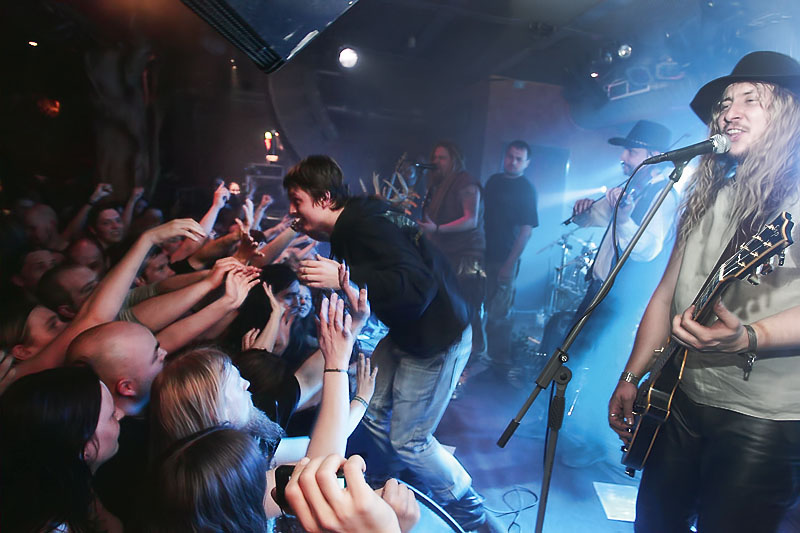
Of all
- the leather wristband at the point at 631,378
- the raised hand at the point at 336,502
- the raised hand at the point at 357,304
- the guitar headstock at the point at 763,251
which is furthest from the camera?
the raised hand at the point at 357,304

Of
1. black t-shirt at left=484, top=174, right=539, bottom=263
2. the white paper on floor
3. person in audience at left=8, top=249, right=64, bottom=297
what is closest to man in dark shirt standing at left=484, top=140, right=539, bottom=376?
black t-shirt at left=484, top=174, right=539, bottom=263

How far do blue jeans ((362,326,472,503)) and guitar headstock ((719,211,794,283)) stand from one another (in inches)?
43.1

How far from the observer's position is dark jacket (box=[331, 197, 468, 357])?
5.65 ft

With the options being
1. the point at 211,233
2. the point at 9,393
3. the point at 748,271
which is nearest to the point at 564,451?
the point at 748,271

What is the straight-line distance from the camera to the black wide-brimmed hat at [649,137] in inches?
95.6

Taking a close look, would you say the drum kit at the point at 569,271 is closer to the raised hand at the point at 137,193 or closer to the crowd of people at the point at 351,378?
the crowd of people at the point at 351,378

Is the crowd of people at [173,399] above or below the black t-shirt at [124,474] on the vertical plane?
Result: above

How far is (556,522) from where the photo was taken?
6.49 feet

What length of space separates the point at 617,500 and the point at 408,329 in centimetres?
141

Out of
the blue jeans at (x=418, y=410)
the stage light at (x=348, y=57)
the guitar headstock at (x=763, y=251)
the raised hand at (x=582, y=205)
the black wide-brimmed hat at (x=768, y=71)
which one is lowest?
the blue jeans at (x=418, y=410)

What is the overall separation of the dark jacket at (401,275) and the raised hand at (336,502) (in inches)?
43.7

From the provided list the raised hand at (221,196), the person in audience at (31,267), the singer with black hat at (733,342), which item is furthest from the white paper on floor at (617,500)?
the person in audience at (31,267)

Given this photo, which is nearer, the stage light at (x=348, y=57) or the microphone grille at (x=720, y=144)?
the microphone grille at (x=720, y=144)

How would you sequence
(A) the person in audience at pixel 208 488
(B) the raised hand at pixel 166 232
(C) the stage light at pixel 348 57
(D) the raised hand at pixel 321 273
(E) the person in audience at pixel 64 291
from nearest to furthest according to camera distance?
1. (A) the person in audience at pixel 208 488
2. (D) the raised hand at pixel 321 273
3. (B) the raised hand at pixel 166 232
4. (E) the person in audience at pixel 64 291
5. (C) the stage light at pixel 348 57
